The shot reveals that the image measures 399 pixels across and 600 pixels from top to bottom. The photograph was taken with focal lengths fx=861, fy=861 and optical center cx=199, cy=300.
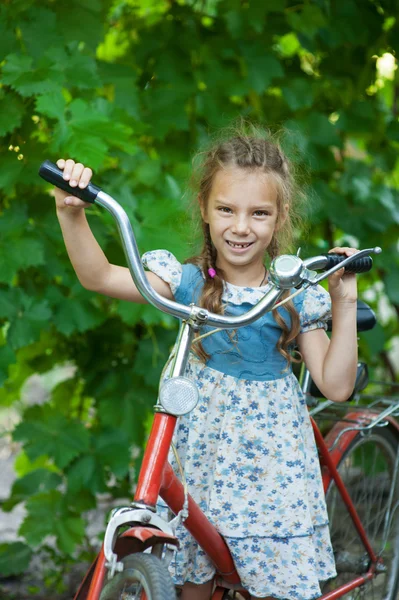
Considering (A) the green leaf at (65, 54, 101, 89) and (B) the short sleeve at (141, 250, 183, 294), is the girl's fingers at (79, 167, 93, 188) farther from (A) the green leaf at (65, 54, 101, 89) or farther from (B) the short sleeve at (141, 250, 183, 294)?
(A) the green leaf at (65, 54, 101, 89)

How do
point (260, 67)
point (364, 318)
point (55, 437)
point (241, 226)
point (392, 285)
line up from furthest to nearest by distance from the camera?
point (392, 285)
point (260, 67)
point (55, 437)
point (364, 318)
point (241, 226)

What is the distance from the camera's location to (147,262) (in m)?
1.80

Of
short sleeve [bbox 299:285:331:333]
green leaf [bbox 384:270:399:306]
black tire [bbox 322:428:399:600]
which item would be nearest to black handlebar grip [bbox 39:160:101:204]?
short sleeve [bbox 299:285:331:333]

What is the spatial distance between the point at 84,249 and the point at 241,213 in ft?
1.05

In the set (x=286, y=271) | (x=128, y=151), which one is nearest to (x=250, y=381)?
(x=286, y=271)

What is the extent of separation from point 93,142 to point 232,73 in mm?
879

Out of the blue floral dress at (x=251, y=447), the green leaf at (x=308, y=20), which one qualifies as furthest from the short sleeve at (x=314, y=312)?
the green leaf at (x=308, y=20)

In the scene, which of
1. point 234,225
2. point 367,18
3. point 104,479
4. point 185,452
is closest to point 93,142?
point 234,225

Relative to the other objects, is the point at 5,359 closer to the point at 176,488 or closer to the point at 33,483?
the point at 33,483

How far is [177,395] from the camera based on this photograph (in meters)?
1.47

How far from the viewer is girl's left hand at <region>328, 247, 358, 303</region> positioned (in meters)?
1.63

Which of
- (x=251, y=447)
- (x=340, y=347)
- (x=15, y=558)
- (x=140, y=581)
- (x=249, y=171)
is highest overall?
(x=249, y=171)

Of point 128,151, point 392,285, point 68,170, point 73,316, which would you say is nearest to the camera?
point 68,170

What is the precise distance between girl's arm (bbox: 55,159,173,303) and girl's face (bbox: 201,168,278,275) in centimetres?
17
